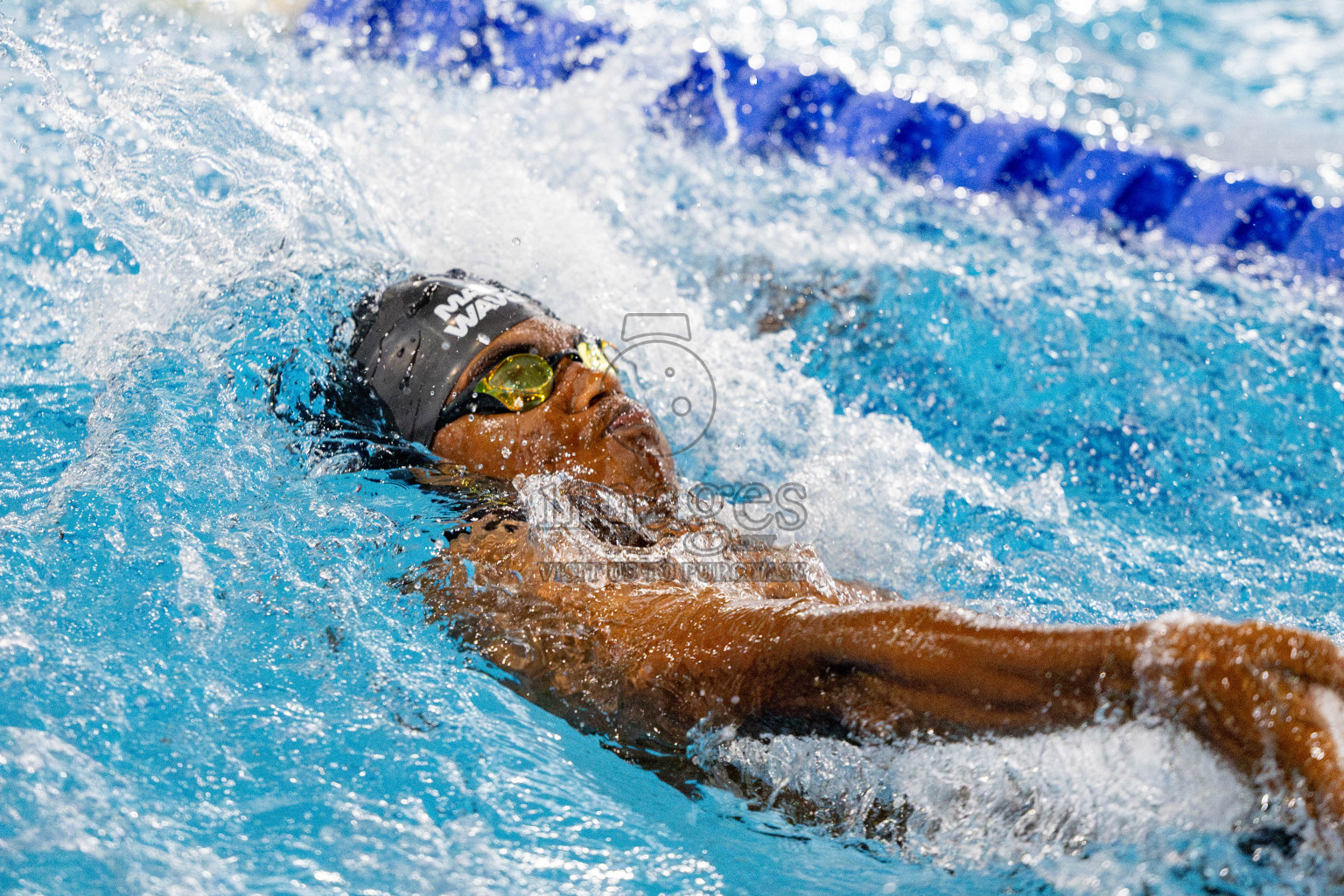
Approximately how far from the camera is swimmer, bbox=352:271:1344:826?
990mm

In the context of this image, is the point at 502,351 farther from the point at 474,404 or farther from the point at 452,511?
the point at 452,511

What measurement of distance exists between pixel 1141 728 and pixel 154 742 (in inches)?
54.9

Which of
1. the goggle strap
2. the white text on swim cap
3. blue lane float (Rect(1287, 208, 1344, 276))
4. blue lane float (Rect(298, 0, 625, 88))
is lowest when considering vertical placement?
the goggle strap

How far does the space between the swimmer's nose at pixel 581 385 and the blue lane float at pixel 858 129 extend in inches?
95.0

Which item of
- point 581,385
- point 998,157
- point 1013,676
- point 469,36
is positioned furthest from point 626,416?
point 469,36

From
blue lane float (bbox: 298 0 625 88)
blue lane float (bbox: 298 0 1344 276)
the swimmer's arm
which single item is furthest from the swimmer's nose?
blue lane float (bbox: 298 0 625 88)

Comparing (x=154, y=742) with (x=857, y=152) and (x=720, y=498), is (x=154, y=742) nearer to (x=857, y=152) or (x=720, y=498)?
(x=720, y=498)

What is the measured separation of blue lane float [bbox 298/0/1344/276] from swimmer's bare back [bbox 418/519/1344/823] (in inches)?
102

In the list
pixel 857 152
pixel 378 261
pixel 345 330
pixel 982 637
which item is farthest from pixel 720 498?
pixel 857 152

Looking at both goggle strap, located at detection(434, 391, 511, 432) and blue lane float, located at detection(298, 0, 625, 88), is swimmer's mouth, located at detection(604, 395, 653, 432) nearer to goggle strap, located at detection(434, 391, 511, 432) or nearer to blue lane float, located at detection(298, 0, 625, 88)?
goggle strap, located at detection(434, 391, 511, 432)

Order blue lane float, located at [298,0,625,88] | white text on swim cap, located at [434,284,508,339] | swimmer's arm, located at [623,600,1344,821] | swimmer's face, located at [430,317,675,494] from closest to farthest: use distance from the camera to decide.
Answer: swimmer's arm, located at [623,600,1344,821], swimmer's face, located at [430,317,675,494], white text on swim cap, located at [434,284,508,339], blue lane float, located at [298,0,625,88]

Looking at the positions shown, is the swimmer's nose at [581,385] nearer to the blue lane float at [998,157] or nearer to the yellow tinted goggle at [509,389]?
the yellow tinted goggle at [509,389]

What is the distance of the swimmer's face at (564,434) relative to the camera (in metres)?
1.99

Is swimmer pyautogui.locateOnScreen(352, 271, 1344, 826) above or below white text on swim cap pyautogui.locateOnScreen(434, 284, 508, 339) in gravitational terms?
below
